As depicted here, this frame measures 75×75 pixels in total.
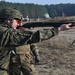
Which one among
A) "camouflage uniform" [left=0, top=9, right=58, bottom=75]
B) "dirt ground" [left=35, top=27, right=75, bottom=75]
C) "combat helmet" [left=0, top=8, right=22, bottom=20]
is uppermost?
"combat helmet" [left=0, top=8, right=22, bottom=20]

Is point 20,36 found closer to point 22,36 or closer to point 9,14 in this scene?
point 22,36

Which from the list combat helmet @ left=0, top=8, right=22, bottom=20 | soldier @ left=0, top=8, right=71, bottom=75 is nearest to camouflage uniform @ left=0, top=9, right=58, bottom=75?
soldier @ left=0, top=8, right=71, bottom=75

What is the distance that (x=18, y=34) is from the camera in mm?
4582

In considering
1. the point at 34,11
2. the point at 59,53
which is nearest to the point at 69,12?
the point at 34,11

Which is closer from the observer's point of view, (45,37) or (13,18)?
(45,37)

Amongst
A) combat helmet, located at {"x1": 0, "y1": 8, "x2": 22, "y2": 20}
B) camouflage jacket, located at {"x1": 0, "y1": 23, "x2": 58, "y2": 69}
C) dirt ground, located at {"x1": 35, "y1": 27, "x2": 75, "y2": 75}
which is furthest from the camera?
dirt ground, located at {"x1": 35, "y1": 27, "x2": 75, "y2": 75}

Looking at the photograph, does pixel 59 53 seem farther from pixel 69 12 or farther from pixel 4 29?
pixel 69 12

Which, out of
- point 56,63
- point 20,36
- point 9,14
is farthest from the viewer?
point 56,63

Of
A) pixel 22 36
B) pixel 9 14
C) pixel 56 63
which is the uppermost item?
pixel 9 14

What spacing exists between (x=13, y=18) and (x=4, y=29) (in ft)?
1.20

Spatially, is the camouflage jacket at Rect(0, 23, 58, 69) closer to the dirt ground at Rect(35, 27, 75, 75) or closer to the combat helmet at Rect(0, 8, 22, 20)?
the combat helmet at Rect(0, 8, 22, 20)

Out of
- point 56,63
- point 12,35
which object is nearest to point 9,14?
point 12,35

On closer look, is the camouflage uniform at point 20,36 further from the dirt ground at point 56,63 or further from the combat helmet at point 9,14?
the dirt ground at point 56,63

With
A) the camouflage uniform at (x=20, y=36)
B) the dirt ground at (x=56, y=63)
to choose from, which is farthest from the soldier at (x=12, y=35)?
the dirt ground at (x=56, y=63)
